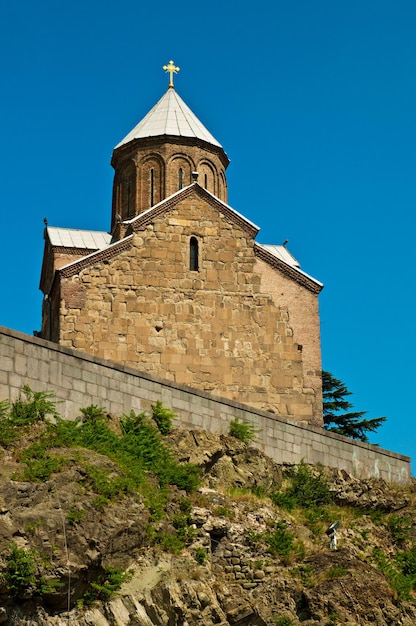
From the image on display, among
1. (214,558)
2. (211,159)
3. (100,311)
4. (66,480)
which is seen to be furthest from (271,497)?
(211,159)

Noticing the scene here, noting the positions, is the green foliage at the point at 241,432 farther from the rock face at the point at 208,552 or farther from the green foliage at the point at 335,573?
the green foliage at the point at 335,573

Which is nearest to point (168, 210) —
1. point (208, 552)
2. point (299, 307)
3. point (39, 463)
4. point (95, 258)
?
point (95, 258)

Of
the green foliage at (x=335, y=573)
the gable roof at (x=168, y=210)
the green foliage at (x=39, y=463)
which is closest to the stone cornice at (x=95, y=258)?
the gable roof at (x=168, y=210)

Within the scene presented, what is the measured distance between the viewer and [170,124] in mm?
34906

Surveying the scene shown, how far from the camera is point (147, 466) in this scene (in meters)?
18.6

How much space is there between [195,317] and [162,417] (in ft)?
21.8

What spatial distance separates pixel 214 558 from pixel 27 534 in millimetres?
3450

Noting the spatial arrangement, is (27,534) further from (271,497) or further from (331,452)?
(331,452)

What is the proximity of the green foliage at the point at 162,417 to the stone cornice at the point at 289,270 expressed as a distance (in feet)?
27.1

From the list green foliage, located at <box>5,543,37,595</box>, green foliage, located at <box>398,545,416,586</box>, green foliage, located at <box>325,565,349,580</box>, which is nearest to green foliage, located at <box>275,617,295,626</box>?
green foliage, located at <box>325,565,349,580</box>

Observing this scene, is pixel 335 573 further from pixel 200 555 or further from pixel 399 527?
pixel 399 527

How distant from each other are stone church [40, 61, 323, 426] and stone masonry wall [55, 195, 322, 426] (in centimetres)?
2

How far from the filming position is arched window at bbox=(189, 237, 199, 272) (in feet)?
88.3

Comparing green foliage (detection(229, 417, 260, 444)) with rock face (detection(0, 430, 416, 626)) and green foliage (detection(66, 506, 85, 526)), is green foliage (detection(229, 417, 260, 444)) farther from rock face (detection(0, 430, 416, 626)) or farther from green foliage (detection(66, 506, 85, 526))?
green foliage (detection(66, 506, 85, 526))
